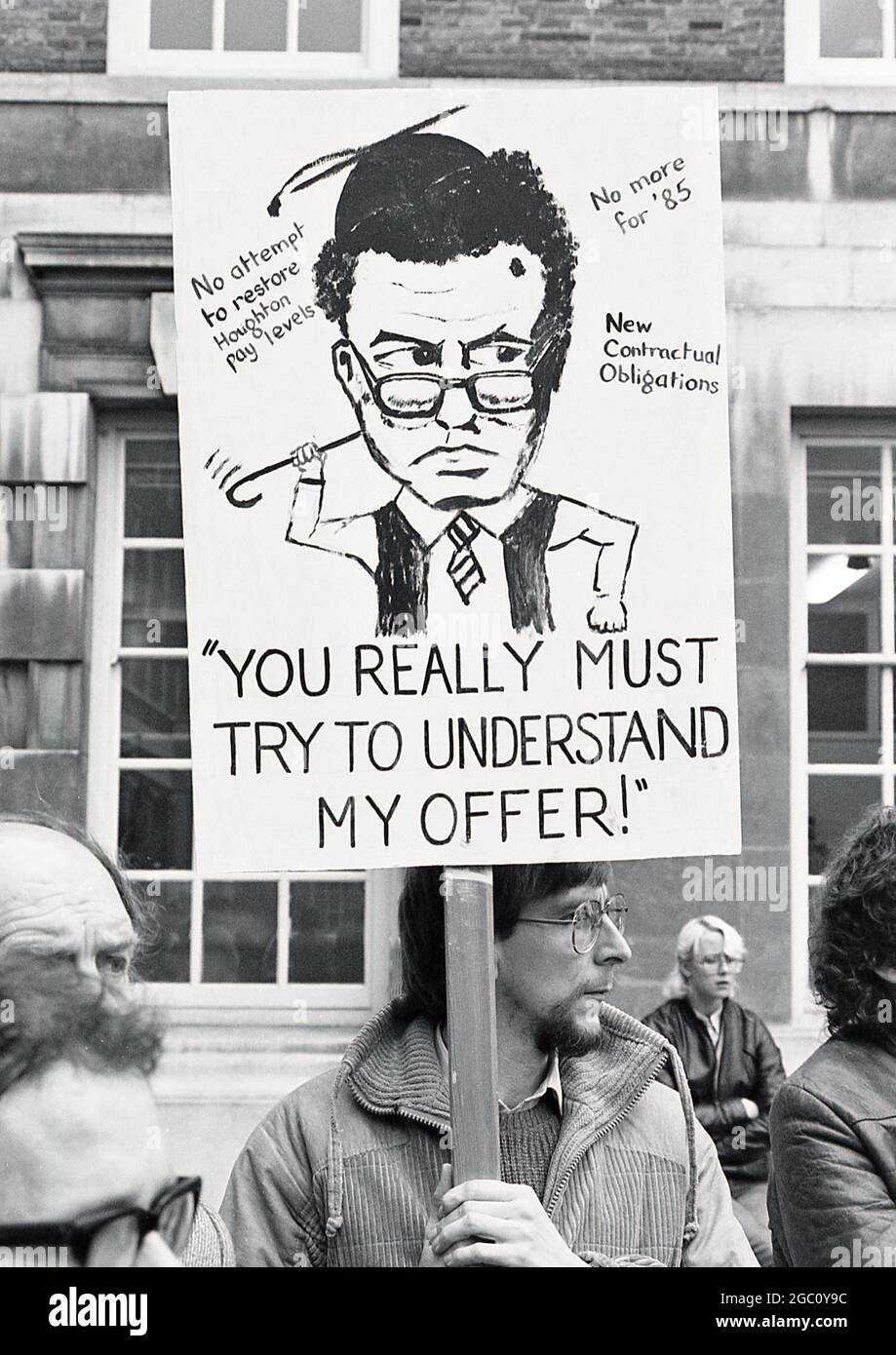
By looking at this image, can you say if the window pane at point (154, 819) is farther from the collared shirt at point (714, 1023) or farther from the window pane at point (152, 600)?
the collared shirt at point (714, 1023)

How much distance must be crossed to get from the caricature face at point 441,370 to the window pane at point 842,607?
4.63 metres

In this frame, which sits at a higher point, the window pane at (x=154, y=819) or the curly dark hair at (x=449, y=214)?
the curly dark hair at (x=449, y=214)

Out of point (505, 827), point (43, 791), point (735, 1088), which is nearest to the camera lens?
point (505, 827)

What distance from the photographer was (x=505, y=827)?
243 centimetres

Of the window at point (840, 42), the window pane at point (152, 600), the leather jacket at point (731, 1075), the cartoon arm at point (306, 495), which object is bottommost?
the leather jacket at point (731, 1075)

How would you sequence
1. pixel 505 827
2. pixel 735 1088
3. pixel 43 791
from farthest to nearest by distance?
pixel 43 791, pixel 735 1088, pixel 505 827

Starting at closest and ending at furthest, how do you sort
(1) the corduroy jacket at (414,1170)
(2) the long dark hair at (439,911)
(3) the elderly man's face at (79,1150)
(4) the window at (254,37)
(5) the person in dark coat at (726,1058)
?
(3) the elderly man's face at (79,1150) < (1) the corduroy jacket at (414,1170) < (2) the long dark hair at (439,911) < (5) the person in dark coat at (726,1058) < (4) the window at (254,37)

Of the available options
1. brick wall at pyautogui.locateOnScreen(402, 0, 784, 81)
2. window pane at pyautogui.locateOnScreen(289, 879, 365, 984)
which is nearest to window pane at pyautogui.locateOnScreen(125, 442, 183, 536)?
window pane at pyautogui.locateOnScreen(289, 879, 365, 984)

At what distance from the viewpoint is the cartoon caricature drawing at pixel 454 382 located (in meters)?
2.49

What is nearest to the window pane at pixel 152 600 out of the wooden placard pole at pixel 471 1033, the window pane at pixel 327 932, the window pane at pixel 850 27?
the window pane at pixel 327 932

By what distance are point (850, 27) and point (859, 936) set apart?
199 inches
